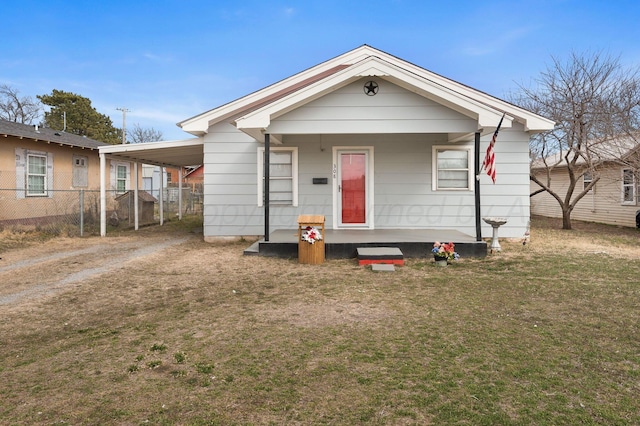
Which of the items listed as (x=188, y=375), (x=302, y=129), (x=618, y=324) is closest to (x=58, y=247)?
(x=302, y=129)

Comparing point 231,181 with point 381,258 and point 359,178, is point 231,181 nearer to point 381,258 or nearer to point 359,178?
point 359,178

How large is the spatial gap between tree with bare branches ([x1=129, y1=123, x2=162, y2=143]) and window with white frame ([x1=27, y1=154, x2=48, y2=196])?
126 ft

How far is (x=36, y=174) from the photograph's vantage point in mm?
13555

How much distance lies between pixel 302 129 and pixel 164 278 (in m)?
3.50

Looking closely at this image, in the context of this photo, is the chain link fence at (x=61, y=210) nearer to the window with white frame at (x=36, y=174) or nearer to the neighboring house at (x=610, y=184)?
the window with white frame at (x=36, y=174)

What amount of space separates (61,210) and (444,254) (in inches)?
536

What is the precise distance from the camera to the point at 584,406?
2430 millimetres

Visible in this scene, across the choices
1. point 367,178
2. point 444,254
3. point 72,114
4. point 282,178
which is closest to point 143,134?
point 72,114

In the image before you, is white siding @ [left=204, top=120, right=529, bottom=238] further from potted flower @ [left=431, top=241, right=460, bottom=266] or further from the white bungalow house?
potted flower @ [left=431, top=241, right=460, bottom=266]

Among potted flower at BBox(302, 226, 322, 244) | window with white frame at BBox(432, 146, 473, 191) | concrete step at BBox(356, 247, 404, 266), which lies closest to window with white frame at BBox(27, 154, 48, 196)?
potted flower at BBox(302, 226, 322, 244)

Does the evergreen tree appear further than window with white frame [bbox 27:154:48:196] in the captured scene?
Yes

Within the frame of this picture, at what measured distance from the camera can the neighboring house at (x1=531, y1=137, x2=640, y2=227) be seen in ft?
43.1

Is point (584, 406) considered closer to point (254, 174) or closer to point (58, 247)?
point (254, 174)

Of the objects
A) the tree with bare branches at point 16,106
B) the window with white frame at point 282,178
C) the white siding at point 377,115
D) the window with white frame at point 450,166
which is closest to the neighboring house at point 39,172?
the window with white frame at point 282,178
